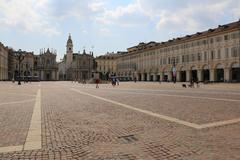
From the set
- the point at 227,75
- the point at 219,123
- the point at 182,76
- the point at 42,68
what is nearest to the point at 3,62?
the point at 42,68

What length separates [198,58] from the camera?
7631 centimetres

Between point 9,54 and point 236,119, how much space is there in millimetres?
→ 137950

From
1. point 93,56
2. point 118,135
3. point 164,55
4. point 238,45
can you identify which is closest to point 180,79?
point 164,55

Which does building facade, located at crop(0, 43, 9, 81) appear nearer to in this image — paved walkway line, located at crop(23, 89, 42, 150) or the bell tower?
the bell tower

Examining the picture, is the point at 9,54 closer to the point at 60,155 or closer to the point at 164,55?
the point at 164,55

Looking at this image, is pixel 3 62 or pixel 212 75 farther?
pixel 3 62

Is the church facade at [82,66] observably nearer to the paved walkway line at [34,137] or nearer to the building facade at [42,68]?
the building facade at [42,68]

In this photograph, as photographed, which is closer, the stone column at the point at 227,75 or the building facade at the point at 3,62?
the stone column at the point at 227,75

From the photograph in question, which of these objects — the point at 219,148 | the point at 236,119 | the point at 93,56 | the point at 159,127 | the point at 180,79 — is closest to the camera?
the point at 219,148

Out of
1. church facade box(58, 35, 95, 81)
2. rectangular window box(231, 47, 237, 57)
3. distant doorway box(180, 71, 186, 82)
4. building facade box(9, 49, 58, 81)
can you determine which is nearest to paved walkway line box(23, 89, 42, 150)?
rectangular window box(231, 47, 237, 57)

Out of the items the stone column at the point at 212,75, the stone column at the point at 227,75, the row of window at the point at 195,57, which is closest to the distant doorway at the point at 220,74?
the stone column at the point at 212,75

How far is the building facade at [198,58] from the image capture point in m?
65.1

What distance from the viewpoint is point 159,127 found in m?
9.05

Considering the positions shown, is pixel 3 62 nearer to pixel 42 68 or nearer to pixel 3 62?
pixel 3 62
